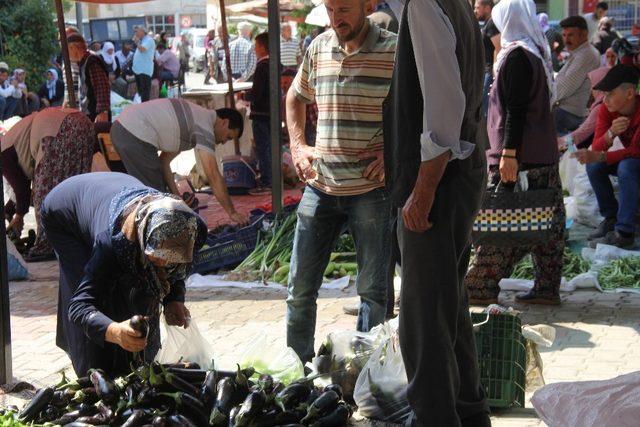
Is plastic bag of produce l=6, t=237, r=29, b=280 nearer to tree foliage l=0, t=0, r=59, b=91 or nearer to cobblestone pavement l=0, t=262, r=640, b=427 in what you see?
cobblestone pavement l=0, t=262, r=640, b=427

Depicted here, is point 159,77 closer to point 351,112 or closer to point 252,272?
point 252,272

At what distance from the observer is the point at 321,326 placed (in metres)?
6.38

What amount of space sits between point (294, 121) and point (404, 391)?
5.13 feet

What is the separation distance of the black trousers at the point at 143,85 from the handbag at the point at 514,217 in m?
17.7

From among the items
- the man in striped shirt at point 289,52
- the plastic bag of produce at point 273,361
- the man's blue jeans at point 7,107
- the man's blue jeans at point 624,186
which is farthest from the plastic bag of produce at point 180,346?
the man's blue jeans at point 7,107

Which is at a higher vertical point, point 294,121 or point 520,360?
point 294,121

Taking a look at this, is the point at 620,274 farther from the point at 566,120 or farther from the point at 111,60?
the point at 111,60

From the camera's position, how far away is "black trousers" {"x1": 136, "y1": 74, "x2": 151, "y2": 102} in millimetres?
22880

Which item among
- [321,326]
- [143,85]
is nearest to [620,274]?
[321,326]

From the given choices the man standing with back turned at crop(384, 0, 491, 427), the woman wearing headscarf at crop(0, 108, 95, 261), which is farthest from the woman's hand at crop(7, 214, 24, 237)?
the man standing with back turned at crop(384, 0, 491, 427)

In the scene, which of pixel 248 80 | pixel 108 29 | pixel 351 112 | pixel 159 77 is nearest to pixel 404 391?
pixel 351 112

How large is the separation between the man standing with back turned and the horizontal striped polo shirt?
929mm

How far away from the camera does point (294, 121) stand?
5.07 meters

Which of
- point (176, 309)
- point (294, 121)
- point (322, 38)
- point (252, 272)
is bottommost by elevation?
point (252, 272)
